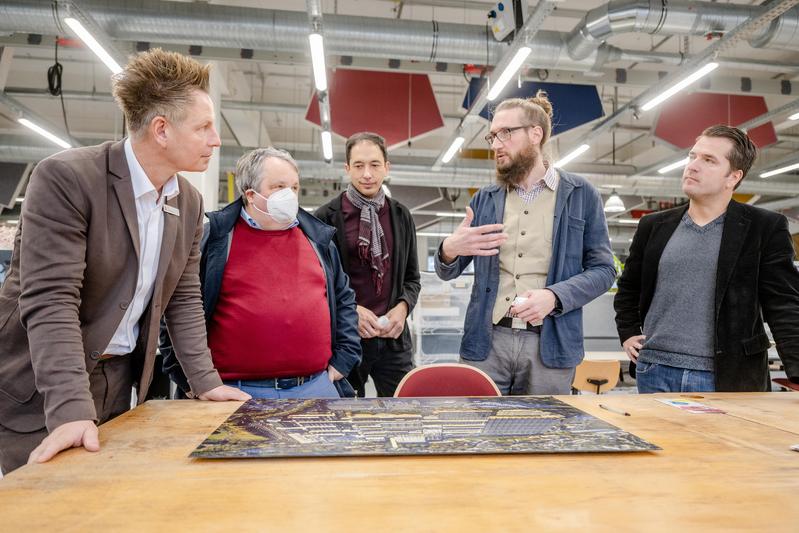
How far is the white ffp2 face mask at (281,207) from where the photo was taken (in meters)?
1.83

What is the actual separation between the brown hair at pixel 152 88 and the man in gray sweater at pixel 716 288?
183 centimetres

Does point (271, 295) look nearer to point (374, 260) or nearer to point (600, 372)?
point (374, 260)

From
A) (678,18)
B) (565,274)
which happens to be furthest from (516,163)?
(678,18)

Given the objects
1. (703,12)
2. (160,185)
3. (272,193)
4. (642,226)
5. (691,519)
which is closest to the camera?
(691,519)

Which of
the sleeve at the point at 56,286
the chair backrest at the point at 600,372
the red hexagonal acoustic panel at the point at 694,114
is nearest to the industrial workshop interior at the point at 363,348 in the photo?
the sleeve at the point at 56,286

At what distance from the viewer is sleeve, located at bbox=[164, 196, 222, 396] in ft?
5.02

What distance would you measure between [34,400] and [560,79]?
7.16 meters

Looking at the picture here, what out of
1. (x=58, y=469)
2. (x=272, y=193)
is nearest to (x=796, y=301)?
(x=272, y=193)

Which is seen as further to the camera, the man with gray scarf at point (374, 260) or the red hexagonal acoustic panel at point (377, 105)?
the red hexagonal acoustic panel at point (377, 105)

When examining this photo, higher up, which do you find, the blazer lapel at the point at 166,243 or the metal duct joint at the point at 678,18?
the metal duct joint at the point at 678,18

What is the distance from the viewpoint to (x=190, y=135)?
138 centimetres

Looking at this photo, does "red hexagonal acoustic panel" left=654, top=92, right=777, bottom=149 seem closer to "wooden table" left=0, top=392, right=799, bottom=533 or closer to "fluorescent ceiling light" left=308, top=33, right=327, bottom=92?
"fluorescent ceiling light" left=308, top=33, right=327, bottom=92

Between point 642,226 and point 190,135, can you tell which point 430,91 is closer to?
point 642,226

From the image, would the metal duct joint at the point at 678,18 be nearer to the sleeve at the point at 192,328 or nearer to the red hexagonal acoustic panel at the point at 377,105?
the red hexagonal acoustic panel at the point at 377,105
